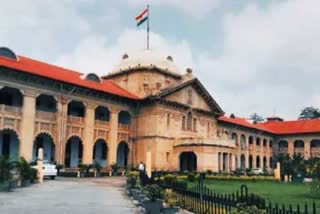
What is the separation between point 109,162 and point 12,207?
25.1 m

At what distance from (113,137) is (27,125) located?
913cm

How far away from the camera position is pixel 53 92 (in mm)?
33125

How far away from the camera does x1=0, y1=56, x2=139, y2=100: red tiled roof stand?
102 ft

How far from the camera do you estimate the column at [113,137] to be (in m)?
38.3

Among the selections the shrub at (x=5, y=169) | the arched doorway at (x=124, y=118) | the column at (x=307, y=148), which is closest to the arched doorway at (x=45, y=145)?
the arched doorway at (x=124, y=118)

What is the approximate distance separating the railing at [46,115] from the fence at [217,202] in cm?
1961

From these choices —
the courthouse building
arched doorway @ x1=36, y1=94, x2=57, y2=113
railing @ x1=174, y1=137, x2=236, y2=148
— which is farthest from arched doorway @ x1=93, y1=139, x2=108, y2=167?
railing @ x1=174, y1=137, x2=236, y2=148

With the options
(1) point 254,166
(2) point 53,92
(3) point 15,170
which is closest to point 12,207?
(3) point 15,170

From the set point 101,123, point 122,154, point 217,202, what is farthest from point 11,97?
point 217,202

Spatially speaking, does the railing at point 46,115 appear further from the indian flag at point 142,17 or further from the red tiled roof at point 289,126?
→ the red tiled roof at point 289,126

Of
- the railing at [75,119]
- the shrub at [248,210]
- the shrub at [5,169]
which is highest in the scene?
the railing at [75,119]

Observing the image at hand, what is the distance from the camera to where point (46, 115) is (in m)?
33.1

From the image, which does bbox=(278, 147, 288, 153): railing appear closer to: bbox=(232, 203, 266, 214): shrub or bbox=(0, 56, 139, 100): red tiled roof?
bbox=(0, 56, 139, 100): red tiled roof

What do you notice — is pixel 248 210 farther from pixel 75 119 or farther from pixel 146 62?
pixel 146 62
